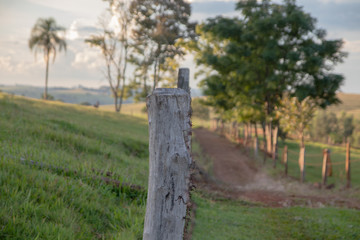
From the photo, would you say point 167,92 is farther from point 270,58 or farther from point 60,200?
point 270,58

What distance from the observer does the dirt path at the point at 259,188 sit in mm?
12305

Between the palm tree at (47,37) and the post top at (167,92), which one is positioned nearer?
the post top at (167,92)

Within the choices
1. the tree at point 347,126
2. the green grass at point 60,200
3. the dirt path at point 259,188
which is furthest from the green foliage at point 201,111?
the green grass at point 60,200

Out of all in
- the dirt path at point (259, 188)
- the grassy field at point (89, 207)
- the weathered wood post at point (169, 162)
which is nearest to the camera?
the weathered wood post at point (169, 162)

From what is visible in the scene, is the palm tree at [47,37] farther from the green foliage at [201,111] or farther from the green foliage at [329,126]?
the green foliage at [329,126]

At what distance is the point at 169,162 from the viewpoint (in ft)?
9.49

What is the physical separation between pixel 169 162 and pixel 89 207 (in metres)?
3.38

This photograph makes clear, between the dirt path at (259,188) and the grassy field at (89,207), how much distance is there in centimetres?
194

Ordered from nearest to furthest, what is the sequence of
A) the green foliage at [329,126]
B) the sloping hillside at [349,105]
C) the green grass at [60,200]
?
the green grass at [60,200], the green foliage at [329,126], the sloping hillside at [349,105]

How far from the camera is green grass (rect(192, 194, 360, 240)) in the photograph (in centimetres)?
732

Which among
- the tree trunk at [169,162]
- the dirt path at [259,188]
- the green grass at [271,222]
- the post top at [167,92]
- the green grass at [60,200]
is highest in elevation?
the post top at [167,92]

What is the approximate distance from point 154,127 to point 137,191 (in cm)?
455

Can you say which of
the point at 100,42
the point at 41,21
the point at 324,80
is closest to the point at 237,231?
the point at 324,80

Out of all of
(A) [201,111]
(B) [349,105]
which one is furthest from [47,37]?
(B) [349,105]
